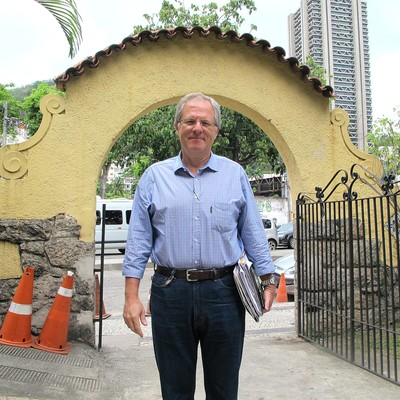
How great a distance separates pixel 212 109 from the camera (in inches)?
97.6

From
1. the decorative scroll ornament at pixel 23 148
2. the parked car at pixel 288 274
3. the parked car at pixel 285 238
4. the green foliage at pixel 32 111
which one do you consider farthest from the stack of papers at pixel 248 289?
the green foliage at pixel 32 111

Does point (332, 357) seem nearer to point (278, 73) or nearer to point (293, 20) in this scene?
point (278, 73)

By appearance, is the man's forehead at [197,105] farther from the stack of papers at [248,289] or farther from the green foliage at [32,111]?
the green foliage at [32,111]

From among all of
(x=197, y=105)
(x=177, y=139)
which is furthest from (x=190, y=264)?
(x=177, y=139)

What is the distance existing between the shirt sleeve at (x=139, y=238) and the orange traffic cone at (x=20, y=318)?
2.81 m

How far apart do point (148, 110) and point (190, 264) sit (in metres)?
3.56

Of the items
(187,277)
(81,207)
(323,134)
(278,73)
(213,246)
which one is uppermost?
(278,73)

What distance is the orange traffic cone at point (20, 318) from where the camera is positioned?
4.67m

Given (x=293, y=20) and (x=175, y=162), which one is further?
(x=293, y=20)

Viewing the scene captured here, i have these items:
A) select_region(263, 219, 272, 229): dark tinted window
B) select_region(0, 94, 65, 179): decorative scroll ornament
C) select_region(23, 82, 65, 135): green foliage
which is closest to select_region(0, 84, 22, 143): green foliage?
select_region(23, 82, 65, 135): green foliage

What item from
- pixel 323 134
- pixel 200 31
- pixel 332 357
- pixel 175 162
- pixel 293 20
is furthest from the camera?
pixel 293 20

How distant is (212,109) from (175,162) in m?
0.38

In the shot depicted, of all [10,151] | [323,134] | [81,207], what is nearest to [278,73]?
[323,134]

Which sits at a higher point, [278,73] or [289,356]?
[278,73]
